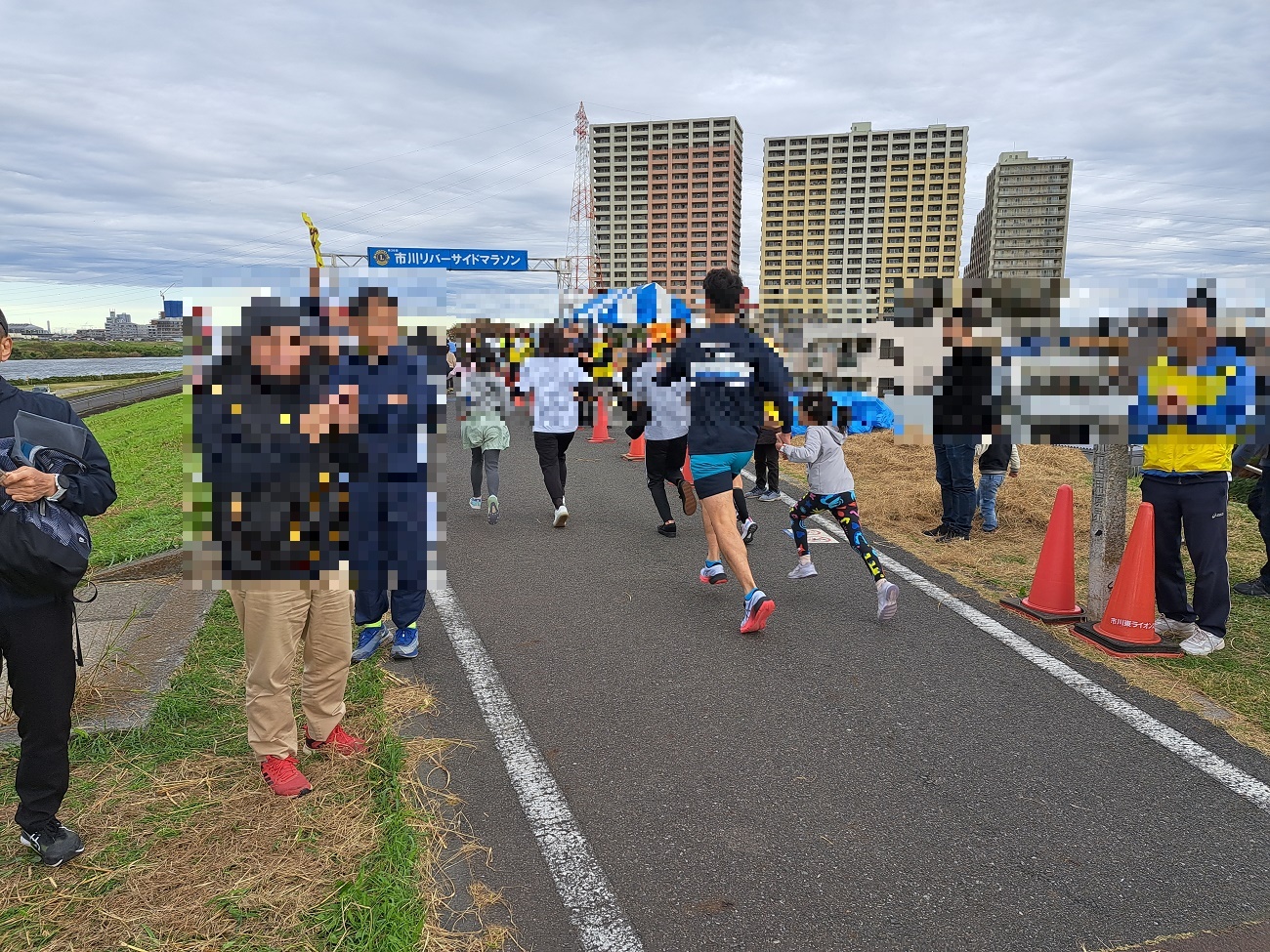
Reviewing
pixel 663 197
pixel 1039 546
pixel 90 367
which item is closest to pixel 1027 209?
pixel 663 197

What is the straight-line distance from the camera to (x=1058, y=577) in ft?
17.0

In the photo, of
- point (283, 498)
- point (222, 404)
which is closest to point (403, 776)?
point (283, 498)

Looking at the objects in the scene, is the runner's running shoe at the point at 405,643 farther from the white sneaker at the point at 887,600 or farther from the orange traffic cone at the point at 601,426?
the orange traffic cone at the point at 601,426

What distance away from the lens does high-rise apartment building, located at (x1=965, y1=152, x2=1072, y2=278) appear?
50647 millimetres

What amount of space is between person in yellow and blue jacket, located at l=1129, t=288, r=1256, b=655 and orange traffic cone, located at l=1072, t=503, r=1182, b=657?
121mm

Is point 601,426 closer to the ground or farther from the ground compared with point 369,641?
farther from the ground

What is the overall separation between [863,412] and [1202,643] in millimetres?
2351

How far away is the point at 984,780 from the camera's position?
10.9 ft

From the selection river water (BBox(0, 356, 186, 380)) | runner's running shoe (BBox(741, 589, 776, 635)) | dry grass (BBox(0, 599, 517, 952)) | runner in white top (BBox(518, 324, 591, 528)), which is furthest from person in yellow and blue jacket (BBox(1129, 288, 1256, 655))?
river water (BBox(0, 356, 186, 380))

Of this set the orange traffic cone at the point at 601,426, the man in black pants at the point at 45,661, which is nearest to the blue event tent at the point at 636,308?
the orange traffic cone at the point at 601,426

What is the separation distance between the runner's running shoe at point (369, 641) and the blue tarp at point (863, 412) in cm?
296

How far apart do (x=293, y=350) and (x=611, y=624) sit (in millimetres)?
2948

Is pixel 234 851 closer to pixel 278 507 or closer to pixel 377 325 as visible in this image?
pixel 278 507

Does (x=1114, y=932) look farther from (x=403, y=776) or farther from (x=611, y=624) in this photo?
(x=611, y=624)
